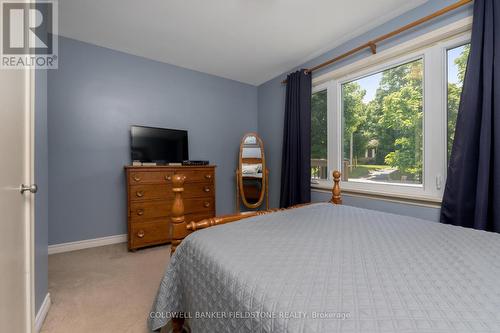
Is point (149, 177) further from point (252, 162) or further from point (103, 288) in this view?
point (252, 162)

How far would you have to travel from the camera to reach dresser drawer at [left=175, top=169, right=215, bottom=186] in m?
2.94

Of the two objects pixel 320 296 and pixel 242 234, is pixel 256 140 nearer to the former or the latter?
pixel 242 234

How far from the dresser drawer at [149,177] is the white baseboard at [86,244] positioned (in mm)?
902

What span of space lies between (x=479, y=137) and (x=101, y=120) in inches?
147

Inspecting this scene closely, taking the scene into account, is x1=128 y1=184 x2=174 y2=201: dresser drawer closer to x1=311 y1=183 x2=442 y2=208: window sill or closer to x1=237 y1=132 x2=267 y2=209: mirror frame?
x1=237 y1=132 x2=267 y2=209: mirror frame

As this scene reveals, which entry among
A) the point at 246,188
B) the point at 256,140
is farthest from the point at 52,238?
the point at 256,140

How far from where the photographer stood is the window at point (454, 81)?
73.8 inches

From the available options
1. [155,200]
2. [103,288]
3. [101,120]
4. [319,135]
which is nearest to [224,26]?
[319,135]

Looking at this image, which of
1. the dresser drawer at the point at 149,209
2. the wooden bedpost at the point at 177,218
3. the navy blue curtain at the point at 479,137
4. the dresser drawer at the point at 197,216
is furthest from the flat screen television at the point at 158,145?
the navy blue curtain at the point at 479,137

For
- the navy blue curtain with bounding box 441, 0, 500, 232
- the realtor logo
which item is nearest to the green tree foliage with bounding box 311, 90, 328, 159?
the navy blue curtain with bounding box 441, 0, 500, 232

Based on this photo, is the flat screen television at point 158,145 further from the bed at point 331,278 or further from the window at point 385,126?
the window at point 385,126

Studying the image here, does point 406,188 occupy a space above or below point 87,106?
below

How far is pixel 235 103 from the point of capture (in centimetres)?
389

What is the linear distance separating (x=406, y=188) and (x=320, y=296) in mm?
1990
